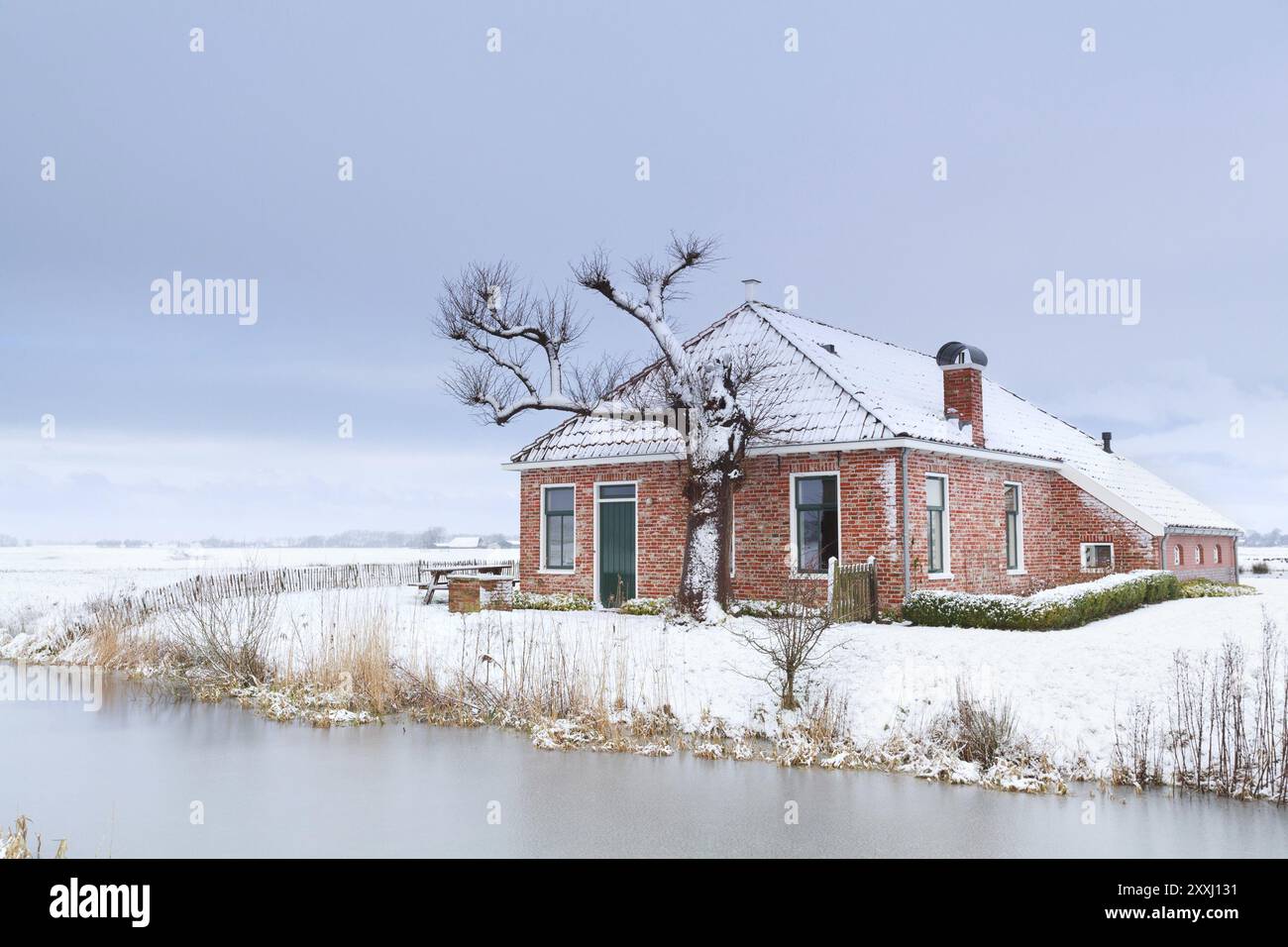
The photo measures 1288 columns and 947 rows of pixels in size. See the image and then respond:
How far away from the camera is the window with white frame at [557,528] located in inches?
792

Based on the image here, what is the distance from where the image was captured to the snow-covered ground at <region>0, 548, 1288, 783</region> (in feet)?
32.7

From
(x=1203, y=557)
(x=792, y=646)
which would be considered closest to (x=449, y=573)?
(x=792, y=646)

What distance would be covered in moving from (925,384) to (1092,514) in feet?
14.0

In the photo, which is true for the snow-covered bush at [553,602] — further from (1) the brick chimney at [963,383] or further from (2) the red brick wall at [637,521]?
(1) the brick chimney at [963,383]

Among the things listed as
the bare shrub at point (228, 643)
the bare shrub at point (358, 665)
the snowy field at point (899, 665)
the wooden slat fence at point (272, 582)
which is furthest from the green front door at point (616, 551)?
the bare shrub at point (358, 665)

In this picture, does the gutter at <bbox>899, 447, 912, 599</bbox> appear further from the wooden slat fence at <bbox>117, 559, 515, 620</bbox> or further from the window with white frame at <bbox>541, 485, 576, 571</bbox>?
the wooden slat fence at <bbox>117, 559, 515, 620</bbox>

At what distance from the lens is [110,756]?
33.1 ft

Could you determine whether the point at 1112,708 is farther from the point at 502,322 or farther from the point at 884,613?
the point at 502,322

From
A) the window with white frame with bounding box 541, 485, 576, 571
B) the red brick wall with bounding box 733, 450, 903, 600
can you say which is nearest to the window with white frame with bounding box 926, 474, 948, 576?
the red brick wall with bounding box 733, 450, 903, 600

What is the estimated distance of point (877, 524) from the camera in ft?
54.3

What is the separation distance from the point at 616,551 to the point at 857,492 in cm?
481

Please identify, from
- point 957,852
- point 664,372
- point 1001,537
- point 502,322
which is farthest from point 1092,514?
point 957,852

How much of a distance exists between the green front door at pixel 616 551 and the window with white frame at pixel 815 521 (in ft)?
10.7
